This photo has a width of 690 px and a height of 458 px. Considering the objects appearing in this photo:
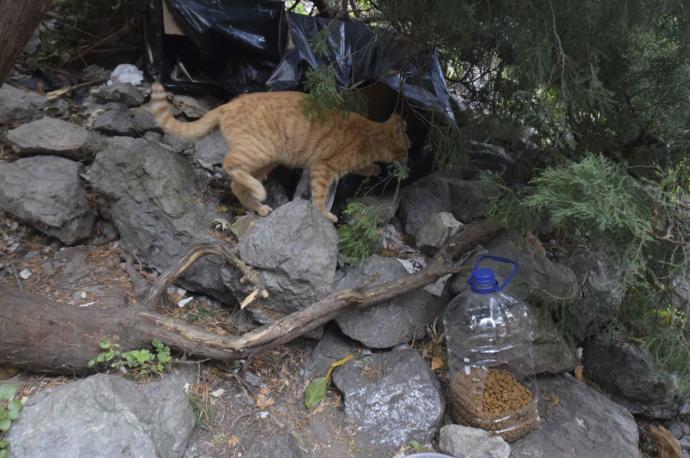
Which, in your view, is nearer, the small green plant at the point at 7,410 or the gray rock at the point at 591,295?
the small green plant at the point at 7,410

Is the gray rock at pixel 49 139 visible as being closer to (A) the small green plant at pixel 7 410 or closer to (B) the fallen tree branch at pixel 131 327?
(B) the fallen tree branch at pixel 131 327

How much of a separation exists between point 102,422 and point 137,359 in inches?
14.3

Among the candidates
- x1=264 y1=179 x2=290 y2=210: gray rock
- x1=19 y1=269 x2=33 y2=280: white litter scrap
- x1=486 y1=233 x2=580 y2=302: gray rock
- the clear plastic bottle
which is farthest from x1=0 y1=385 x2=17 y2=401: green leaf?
x1=486 y1=233 x2=580 y2=302: gray rock

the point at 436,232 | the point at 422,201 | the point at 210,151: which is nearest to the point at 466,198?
the point at 422,201

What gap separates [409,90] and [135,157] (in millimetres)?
1862

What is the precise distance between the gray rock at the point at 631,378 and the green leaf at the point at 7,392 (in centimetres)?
330

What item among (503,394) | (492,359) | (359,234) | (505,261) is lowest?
(492,359)

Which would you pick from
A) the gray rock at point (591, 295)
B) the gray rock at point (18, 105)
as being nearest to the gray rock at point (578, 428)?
the gray rock at point (591, 295)

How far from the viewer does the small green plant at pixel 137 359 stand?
243 cm

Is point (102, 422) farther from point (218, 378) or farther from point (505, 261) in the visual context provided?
point (505, 261)

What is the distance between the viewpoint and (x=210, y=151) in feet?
12.3

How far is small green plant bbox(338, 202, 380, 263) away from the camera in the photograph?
3.05 metres

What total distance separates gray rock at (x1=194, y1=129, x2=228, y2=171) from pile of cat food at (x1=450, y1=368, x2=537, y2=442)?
87.8 inches

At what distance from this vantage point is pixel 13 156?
11.2 feet
